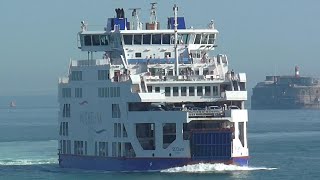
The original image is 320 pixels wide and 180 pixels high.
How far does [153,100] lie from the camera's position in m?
66.6

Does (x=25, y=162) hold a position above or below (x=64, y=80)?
below

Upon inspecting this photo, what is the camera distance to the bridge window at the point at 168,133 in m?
66.4

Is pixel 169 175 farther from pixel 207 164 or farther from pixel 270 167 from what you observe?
pixel 270 167

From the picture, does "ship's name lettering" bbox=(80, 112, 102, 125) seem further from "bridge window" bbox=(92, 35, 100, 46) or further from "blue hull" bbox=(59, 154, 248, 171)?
"bridge window" bbox=(92, 35, 100, 46)

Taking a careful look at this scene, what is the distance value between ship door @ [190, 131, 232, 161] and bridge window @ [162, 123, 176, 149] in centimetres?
108

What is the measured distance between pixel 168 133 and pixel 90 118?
23.3 feet

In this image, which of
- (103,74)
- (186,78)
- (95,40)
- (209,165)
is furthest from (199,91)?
(95,40)

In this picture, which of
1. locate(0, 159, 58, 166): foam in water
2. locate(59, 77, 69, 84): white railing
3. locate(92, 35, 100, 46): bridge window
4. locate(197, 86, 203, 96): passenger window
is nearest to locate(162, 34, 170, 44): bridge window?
locate(92, 35, 100, 46): bridge window

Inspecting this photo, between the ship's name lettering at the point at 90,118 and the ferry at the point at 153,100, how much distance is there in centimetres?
5

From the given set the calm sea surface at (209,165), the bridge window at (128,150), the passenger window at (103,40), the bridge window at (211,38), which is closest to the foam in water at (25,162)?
the calm sea surface at (209,165)

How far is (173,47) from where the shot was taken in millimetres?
70875

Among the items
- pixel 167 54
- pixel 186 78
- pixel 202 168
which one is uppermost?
pixel 167 54

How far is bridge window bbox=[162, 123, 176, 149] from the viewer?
66.4m

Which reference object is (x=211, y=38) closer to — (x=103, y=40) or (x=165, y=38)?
(x=165, y=38)
